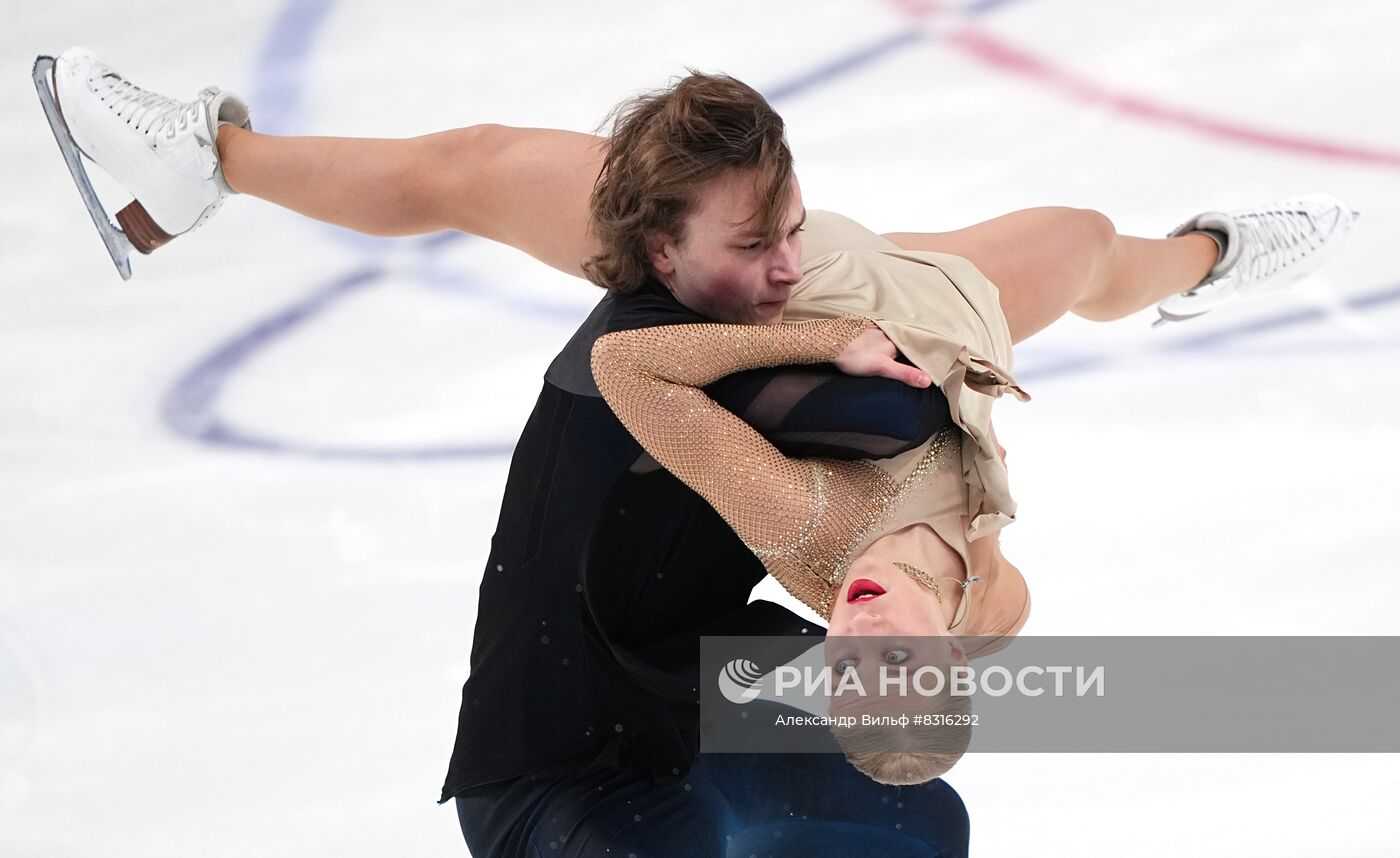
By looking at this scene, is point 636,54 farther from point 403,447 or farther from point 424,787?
point 424,787

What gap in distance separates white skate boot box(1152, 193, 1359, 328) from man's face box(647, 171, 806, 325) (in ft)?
5.75

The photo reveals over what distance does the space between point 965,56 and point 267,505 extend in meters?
2.19

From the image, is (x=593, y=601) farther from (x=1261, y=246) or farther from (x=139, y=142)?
(x=1261, y=246)

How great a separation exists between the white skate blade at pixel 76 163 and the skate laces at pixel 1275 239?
7.58ft

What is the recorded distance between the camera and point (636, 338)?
1743 millimetres

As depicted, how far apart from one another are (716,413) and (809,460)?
0.40 ft

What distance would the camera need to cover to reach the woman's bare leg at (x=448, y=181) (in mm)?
2668

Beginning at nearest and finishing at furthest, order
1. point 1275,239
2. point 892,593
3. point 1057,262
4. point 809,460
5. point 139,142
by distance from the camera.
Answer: point 892,593, point 809,460, point 1057,262, point 139,142, point 1275,239

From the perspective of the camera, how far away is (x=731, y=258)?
5.95 feet

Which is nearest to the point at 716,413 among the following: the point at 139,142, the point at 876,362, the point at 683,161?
the point at 876,362

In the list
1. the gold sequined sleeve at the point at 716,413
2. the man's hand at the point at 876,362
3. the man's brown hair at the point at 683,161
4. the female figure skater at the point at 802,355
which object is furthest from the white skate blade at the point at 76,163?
the man's hand at the point at 876,362

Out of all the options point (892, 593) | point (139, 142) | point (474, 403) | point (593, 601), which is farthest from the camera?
point (474, 403)

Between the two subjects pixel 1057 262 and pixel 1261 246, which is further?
pixel 1261 246

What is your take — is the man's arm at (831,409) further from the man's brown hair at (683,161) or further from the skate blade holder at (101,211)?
the skate blade holder at (101,211)
